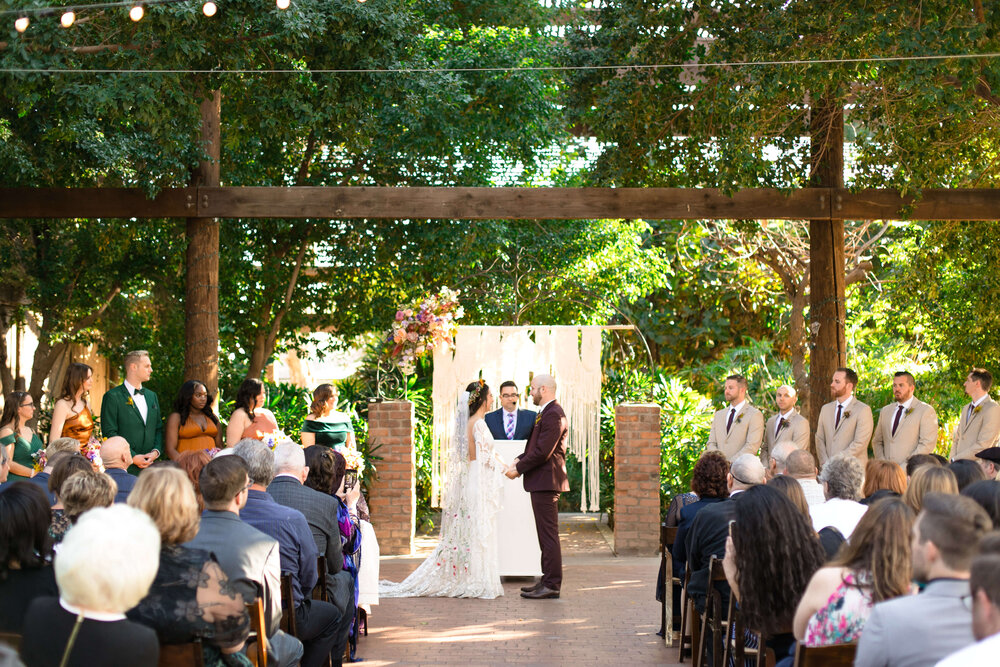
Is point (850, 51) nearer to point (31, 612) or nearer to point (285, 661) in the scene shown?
point (285, 661)

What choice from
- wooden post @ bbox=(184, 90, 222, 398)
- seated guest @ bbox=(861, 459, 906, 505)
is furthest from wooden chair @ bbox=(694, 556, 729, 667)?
wooden post @ bbox=(184, 90, 222, 398)

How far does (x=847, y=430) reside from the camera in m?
8.60

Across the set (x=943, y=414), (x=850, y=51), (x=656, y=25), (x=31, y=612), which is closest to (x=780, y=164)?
(x=656, y=25)

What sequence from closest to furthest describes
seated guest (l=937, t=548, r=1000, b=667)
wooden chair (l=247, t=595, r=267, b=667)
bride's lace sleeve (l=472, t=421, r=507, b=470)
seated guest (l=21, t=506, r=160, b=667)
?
seated guest (l=937, t=548, r=1000, b=667), seated guest (l=21, t=506, r=160, b=667), wooden chair (l=247, t=595, r=267, b=667), bride's lace sleeve (l=472, t=421, r=507, b=470)

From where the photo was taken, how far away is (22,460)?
7.16 m

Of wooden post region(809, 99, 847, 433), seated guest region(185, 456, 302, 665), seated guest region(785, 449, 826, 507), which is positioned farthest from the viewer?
wooden post region(809, 99, 847, 433)

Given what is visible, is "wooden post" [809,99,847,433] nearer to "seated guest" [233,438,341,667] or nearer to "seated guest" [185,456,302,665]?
"seated guest" [233,438,341,667]

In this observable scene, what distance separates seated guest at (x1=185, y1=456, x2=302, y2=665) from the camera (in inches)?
155

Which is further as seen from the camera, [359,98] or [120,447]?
[359,98]

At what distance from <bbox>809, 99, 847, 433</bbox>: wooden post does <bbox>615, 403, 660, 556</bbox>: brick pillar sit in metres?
1.61

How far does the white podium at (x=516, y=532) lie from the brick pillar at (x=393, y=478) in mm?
1613

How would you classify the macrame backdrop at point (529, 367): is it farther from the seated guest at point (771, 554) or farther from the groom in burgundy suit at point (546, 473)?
the seated guest at point (771, 554)

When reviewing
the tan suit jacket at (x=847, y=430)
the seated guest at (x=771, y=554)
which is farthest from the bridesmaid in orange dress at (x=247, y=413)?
the tan suit jacket at (x=847, y=430)

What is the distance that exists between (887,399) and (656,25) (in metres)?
6.08
